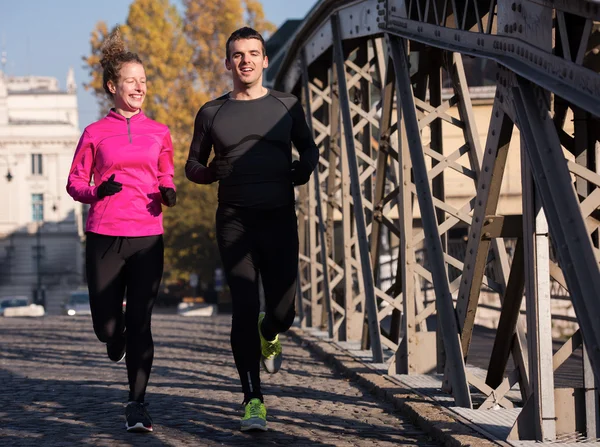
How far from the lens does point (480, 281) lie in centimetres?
777

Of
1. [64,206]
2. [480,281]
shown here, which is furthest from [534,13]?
[64,206]

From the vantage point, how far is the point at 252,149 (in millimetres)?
7398

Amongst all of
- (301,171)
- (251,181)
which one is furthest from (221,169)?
(301,171)

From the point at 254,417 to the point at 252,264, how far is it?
0.81m

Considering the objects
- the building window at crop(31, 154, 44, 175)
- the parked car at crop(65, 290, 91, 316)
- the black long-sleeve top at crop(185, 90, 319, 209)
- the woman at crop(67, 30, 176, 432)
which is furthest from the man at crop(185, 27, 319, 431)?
the building window at crop(31, 154, 44, 175)

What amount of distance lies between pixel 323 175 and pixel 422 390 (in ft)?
30.8

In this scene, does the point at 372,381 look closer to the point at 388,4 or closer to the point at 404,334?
the point at 404,334

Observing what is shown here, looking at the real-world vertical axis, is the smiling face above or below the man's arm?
above

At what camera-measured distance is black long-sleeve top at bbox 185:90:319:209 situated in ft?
24.2

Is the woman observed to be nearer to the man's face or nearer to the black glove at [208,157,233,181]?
the black glove at [208,157,233,181]

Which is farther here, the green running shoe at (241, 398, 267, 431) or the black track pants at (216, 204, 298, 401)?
the black track pants at (216, 204, 298, 401)

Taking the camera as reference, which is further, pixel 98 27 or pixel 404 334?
pixel 98 27

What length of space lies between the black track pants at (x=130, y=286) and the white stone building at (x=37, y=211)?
269 ft

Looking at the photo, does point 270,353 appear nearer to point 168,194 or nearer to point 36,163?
point 168,194
